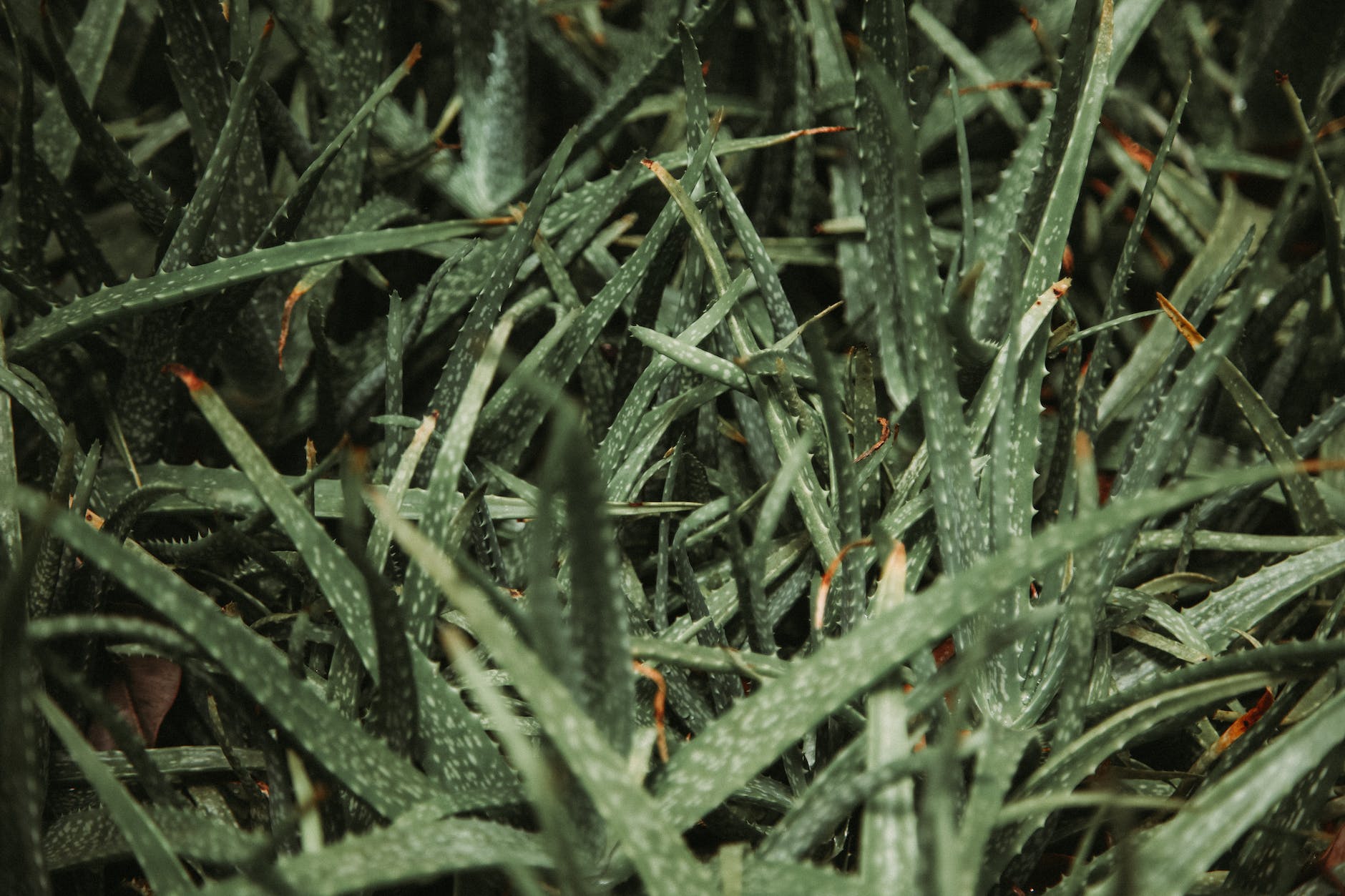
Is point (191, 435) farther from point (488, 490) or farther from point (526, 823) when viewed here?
point (526, 823)

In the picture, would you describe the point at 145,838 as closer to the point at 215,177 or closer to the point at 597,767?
the point at 597,767

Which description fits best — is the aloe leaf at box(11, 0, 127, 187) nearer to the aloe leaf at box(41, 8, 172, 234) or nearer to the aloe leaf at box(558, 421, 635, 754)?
the aloe leaf at box(41, 8, 172, 234)

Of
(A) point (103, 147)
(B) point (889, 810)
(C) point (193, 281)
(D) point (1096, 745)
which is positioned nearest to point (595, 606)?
(B) point (889, 810)

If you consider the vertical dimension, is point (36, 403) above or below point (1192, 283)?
above

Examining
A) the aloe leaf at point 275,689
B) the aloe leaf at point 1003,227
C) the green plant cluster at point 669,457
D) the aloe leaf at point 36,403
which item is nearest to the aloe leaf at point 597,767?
the green plant cluster at point 669,457

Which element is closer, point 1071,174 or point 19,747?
point 19,747

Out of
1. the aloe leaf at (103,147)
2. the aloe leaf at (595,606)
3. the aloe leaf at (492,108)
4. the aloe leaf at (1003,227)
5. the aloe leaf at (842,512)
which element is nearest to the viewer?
the aloe leaf at (595,606)

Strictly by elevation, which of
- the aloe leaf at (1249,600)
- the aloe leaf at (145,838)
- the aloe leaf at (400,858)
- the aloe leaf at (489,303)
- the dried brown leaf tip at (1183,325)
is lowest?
the aloe leaf at (1249,600)

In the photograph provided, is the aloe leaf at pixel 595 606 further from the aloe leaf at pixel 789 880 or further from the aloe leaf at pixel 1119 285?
the aloe leaf at pixel 1119 285
